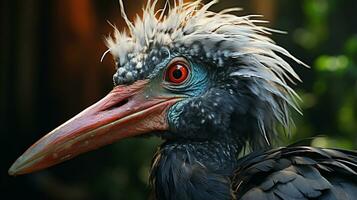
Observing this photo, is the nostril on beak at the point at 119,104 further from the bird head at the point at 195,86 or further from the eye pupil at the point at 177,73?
the eye pupil at the point at 177,73

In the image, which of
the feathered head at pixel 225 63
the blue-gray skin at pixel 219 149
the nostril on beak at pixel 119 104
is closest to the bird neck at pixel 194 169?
the blue-gray skin at pixel 219 149

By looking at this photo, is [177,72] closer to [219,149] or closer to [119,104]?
[119,104]

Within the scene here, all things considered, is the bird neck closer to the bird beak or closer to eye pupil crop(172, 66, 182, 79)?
the bird beak

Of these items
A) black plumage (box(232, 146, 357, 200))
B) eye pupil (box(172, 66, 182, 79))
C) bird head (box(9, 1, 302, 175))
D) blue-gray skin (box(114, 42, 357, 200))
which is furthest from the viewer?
eye pupil (box(172, 66, 182, 79))

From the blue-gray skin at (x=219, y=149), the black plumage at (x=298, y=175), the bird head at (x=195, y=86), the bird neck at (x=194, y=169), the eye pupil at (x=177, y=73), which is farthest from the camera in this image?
the eye pupil at (x=177, y=73)

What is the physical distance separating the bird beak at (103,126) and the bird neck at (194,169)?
0.17 meters

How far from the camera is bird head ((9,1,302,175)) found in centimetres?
411

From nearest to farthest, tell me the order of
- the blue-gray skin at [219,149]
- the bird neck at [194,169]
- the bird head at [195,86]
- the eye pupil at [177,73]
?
the blue-gray skin at [219,149], the bird neck at [194,169], the bird head at [195,86], the eye pupil at [177,73]

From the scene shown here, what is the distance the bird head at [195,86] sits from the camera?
4105mm

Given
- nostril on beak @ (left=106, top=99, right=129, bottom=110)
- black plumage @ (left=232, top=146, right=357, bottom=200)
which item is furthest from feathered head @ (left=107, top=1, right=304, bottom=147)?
black plumage @ (left=232, top=146, right=357, bottom=200)

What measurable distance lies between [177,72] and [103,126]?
0.50 meters

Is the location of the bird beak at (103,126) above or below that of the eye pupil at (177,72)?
below

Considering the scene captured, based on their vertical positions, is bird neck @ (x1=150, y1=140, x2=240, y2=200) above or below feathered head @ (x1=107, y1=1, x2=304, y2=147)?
below

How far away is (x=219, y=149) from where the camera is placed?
4086 mm
